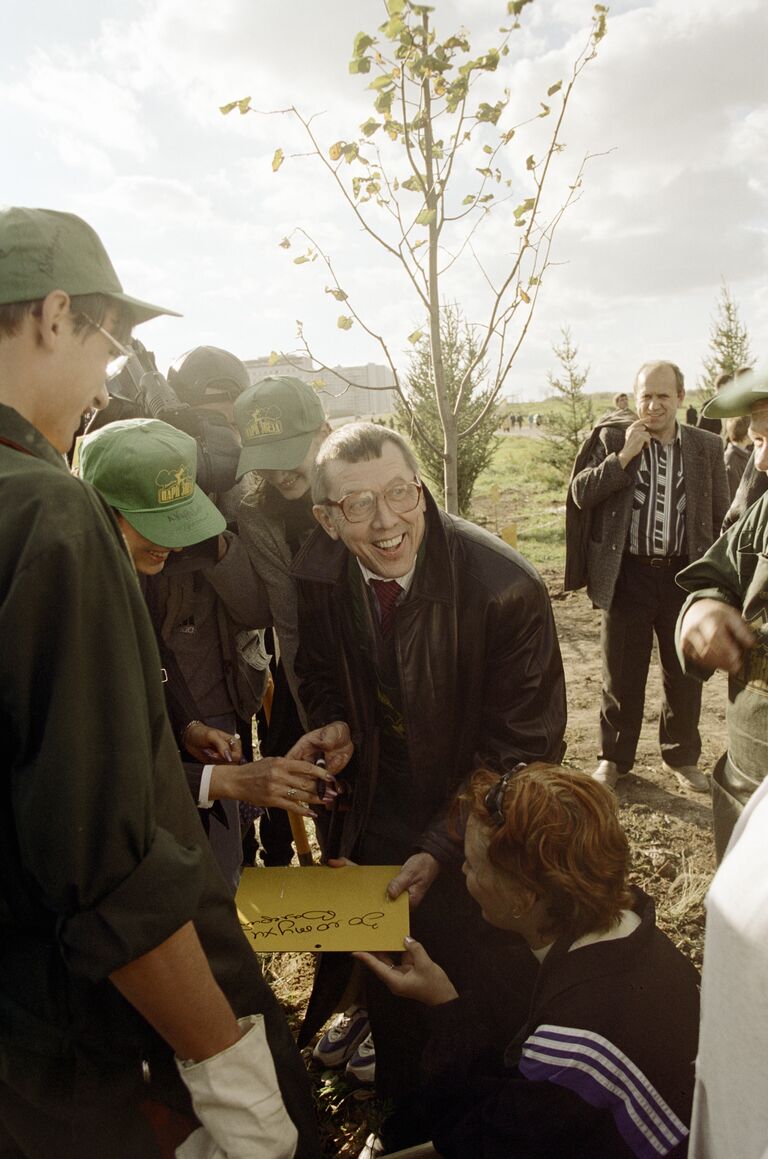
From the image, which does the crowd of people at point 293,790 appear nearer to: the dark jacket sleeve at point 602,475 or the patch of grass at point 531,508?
the dark jacket sleeve at point 602,475

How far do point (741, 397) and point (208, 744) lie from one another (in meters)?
1.94

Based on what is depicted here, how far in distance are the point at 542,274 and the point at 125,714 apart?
9.98ft

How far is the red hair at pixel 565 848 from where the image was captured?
5.39ft

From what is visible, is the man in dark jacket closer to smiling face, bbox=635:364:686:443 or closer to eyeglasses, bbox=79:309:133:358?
smiling face, bbox=635:364:686:443

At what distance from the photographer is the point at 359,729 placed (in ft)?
7.80

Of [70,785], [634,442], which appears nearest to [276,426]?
[70,785]

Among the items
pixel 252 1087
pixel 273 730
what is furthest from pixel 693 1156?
pixel 273 730

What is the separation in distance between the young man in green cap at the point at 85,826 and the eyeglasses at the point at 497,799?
0.77 meters

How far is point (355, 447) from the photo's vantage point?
2.15 m

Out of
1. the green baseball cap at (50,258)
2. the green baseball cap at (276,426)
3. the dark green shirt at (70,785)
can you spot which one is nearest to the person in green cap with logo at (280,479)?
the green baseball cap at (276,426)

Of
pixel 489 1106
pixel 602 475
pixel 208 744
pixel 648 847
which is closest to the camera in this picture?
pixel 489 1106

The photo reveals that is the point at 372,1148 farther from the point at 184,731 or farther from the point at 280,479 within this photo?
the point at 280,479

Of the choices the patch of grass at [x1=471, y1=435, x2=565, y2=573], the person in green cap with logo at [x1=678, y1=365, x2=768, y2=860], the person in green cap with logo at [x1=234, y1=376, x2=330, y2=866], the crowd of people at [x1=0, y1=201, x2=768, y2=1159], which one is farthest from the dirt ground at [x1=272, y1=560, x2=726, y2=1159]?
the patch of grass at [x1=471, y1=435, x2=565, y2=573]

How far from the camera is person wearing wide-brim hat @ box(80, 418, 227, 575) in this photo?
72.6 inches
